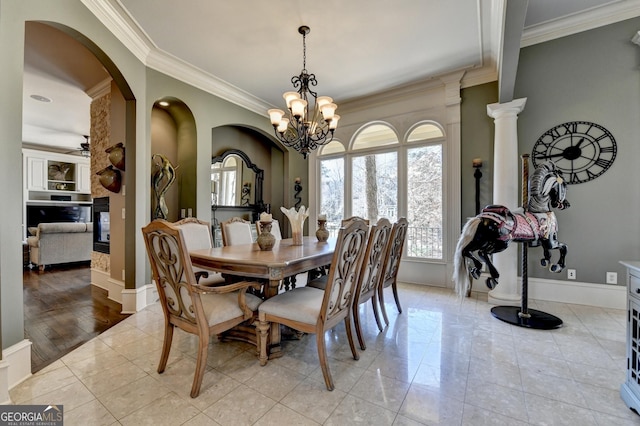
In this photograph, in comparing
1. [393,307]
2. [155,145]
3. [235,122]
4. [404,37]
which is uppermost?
[404,37]

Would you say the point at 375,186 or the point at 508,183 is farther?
the point at 375,186

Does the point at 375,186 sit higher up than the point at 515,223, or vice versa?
the point at 375,186

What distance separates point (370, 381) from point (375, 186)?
3.41 meters

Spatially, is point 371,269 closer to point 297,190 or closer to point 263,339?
point 263,339

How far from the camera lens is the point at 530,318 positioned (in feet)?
8.95

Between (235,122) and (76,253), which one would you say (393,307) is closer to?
(235,122)

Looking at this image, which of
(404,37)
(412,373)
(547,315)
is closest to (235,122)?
(404,37)

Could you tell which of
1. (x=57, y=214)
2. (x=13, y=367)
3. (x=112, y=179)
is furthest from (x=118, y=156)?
(x=57, y=214)

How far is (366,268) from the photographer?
2.20 meters

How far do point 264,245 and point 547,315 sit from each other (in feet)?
9.71

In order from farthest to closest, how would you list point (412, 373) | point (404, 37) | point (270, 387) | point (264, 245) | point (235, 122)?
point (235, 122)
point (404, 37)
point (264, 245)
point (412, 373)
point (270, 387)

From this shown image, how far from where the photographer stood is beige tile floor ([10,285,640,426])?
1.46m

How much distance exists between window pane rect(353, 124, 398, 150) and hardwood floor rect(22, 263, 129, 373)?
425cm

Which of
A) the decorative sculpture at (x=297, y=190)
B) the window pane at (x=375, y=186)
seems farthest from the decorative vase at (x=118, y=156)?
the window pane at (x=375, y=186)
